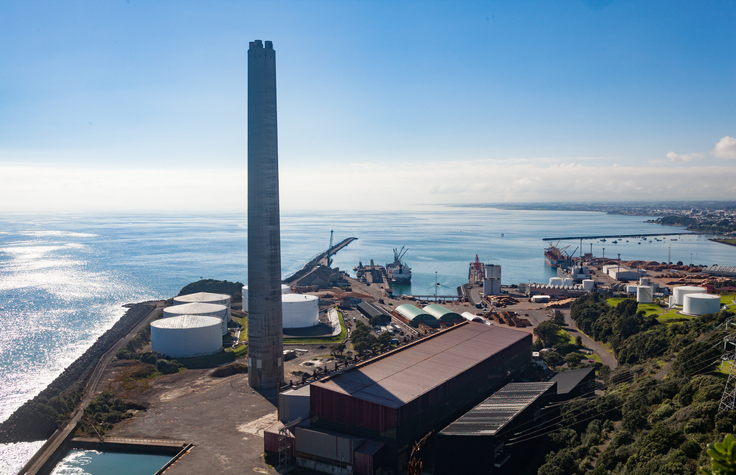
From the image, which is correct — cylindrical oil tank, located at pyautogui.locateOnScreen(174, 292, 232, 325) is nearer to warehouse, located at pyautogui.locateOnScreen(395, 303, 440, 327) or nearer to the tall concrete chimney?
warehouse, located at pyautogui.locateOnScreen(395, 303, 440, 327)

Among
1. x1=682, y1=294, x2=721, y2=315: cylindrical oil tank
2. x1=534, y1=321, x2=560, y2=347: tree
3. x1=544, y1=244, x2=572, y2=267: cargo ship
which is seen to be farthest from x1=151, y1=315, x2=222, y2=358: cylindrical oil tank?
x1=544, y1=244, x2=572, y2=267: cargo ship

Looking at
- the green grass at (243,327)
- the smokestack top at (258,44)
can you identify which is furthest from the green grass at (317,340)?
the smokestack top at (258,44)

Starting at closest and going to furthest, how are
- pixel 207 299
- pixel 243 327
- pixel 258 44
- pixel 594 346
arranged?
1. pixel 258 44
2. pixel 594 346
3. pixel 243 327
4. pixel 207 299

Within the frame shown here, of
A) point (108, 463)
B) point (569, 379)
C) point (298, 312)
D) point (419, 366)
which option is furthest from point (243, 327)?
point (569, 379)

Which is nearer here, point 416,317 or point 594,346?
point 594,346

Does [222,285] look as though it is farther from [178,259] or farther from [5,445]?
[178,259]

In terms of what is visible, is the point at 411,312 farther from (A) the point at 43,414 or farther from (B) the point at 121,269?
(B) the point at 121,269
